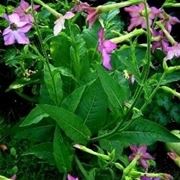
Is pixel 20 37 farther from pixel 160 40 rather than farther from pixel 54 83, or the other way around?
pixel 160 40

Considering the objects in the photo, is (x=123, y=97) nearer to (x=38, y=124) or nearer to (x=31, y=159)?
(x=38, y=124)

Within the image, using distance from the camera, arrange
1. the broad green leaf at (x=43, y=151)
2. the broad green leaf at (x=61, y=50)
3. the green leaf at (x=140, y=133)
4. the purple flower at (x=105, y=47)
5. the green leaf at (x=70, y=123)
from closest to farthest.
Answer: the purple flower at (x=105, y=47) → the green leaf at (x=70, y=123) → the green leaf at (x=140, y=133) → the broad green leaf at (x=43, y=151) → the broad green leaf at (x=61, y=50)

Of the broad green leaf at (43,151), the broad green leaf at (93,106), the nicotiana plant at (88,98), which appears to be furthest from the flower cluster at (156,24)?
the broad green leaf at (43,151)

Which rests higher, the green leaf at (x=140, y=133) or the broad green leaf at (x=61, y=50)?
the broad green leaf at (x=61, y=50)

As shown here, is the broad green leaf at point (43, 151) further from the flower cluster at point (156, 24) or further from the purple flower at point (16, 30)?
the flower cluster at point (156, 24)

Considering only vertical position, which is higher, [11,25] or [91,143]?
[11,25]

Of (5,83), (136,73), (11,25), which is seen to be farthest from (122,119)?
(5,83)
